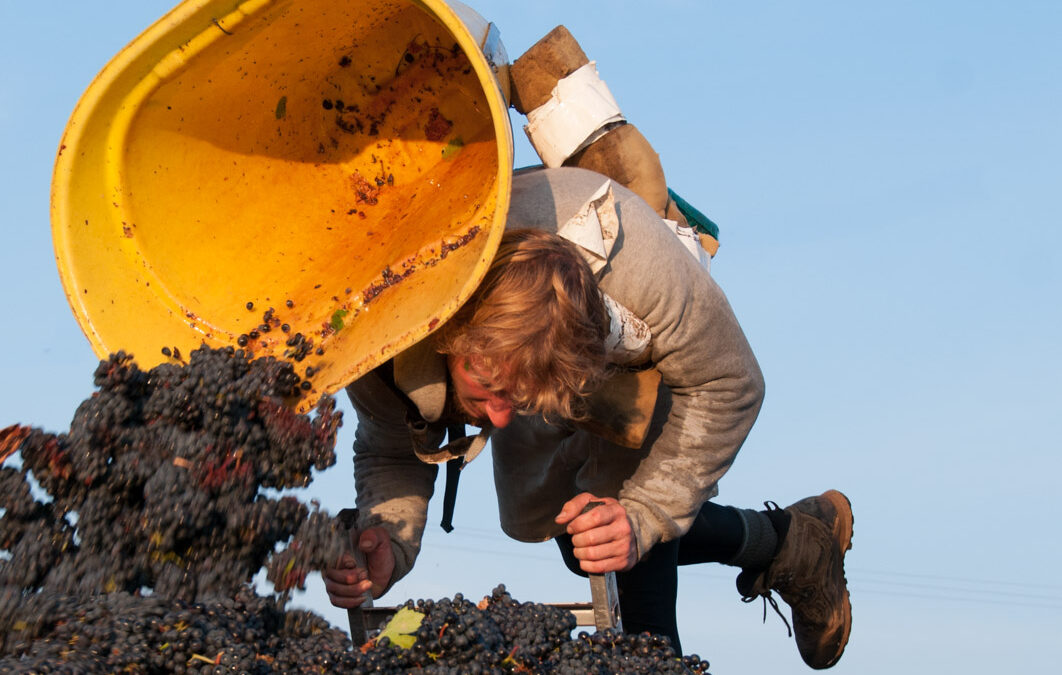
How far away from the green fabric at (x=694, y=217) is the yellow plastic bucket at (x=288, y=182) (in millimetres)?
623

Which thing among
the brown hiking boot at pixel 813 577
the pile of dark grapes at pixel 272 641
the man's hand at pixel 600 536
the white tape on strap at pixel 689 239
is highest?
the white tape on strap at pixel 689 239

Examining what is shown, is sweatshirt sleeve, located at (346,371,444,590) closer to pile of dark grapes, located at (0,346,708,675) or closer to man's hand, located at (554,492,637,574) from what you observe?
man's hand, located at (554,492,637,574)

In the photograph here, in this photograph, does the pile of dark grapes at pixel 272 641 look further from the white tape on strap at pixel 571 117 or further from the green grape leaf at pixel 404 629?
the white tape on strap at pixel 571 117

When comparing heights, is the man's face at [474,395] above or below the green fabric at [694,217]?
below

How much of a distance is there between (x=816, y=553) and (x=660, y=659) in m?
1.97

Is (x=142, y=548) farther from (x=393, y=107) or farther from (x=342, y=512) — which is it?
(x=393, y=107)

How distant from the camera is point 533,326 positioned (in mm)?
2254

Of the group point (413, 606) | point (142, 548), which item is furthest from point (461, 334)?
Result: point (142, 548)

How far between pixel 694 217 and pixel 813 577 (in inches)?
57.3

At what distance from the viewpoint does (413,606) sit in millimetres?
2082

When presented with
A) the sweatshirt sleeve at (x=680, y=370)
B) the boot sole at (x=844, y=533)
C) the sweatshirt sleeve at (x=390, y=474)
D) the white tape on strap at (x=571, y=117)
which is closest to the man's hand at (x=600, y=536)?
the sweatshirt sleeve at (x=680, y=370)

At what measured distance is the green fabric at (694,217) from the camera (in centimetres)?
316

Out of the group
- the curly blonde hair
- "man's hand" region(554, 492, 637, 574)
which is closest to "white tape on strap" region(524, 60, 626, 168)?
the curly blonde hair

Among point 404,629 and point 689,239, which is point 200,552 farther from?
point 689,239
